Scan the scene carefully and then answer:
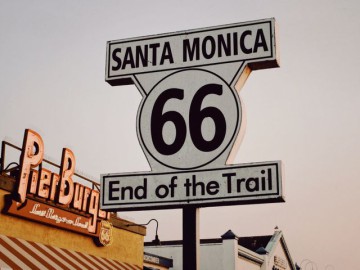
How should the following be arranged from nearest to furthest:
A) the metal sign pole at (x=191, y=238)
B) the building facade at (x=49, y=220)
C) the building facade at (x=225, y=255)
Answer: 1. the metal sign pole at (x=191, y=238)
2. the building facade at (x=49, y=220)
3. the building facade at (x=225, y=255)

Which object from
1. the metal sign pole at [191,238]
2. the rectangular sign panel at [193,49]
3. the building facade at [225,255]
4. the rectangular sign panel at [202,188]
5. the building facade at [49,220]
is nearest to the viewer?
the metal sign pole at [191,238]

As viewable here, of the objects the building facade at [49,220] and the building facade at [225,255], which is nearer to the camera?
the building facade at [49,220]

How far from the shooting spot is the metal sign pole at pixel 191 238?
12.2ft

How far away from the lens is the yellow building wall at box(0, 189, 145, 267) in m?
13.3

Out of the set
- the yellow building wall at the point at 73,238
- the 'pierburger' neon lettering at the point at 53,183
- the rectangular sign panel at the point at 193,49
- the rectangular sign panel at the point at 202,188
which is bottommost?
Result: the rectangular sign panel at the point at 202,188

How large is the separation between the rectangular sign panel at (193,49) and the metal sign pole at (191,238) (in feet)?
3.68

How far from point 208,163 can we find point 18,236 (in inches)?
416

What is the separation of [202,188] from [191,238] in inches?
14.4

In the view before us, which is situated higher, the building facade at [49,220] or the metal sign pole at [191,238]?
the building facade at [49,220]

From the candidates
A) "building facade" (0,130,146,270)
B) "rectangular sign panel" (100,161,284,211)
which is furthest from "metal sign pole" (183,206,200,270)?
"building facade" (0,130,146,270)

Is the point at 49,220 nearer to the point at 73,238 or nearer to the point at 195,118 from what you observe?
the point at 73,238

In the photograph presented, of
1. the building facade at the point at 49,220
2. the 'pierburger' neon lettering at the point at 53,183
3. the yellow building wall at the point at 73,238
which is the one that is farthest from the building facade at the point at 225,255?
the 'pierburger' neon lettering at the point at 53,183

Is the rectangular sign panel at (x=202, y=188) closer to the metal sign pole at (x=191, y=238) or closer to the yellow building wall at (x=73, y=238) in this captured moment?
the metal sign pole at (x=191, y=238)

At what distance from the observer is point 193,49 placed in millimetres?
4293
